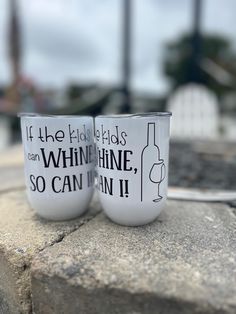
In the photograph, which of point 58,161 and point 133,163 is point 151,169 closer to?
point 133,163

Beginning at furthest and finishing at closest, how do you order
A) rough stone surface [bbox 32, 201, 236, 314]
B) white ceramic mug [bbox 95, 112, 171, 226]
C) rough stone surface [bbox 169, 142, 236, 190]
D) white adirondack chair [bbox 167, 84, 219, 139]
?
1. white adirondack chair [bbox 167, 84, 219, 139]
2. rough stone surface [bbox 169, 142, 236, 190]
3. white ceramic mug [bbox 95, 112, 171, 226]
4. rough stone surface [bbox 32, 201, 236, 314]

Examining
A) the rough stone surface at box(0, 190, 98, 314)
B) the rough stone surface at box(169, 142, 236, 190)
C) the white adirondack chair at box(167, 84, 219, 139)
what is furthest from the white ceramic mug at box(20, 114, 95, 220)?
the white adirondack chair at box(167, 84, 219, 139)

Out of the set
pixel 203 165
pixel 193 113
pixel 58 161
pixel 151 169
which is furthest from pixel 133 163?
pixel 193 113

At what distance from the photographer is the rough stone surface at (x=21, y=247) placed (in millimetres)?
483

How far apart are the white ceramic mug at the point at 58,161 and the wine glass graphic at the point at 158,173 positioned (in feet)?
0.46

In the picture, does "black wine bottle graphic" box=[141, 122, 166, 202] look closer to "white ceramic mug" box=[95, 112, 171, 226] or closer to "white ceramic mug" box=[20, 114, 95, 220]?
"white ceramic mug" box=[95, 112, 171, 226]

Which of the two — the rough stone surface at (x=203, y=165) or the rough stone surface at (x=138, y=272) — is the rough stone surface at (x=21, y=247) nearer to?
the rough stone surface at (x=138, y=272)

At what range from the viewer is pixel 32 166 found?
587 mm

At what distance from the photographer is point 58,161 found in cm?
57

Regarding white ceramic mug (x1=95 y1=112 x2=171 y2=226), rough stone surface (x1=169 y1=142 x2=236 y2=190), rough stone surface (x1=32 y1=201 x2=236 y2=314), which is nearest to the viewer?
rough stone surface (x1=32 y1=201 x2=236 y2=314)

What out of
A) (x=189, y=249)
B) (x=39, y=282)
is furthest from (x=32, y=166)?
(x=189, y=249)

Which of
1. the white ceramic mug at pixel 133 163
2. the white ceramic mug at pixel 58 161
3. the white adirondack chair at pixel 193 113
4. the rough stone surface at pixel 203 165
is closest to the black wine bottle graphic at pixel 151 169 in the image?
the white ceramic mug at pixel 133 163

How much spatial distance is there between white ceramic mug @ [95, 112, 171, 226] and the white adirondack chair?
2.16 meters

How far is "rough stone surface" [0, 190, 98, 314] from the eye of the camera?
0.48 metres
